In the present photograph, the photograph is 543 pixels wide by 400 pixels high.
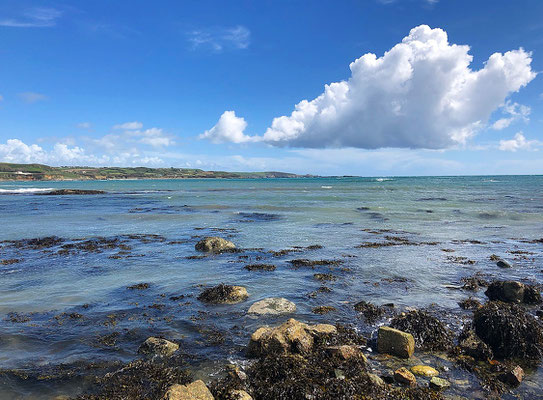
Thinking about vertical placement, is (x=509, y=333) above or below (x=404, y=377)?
above

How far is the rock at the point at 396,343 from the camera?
7.86 metres

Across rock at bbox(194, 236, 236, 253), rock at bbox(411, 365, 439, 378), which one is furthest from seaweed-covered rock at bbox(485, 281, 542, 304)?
rock at bbox(194, 236, 236, 253)

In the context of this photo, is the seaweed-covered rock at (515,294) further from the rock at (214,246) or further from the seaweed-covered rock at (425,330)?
the rock at (214,246)

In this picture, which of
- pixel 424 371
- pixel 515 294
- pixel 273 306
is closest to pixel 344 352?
pixel 424 371

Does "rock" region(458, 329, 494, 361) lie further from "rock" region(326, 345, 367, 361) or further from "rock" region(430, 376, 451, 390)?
"rock" region(326, 345, 367, 361)

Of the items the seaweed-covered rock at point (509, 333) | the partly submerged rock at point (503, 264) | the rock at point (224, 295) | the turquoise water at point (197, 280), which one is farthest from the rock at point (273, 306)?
the partly submerged rock at point (503, 264)

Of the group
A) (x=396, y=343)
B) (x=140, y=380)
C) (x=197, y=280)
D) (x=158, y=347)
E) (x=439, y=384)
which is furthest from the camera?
(x=197, y=280)

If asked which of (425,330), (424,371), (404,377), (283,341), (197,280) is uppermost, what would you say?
(283,341)

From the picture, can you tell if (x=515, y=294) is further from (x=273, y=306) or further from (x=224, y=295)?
(x=224, y=295)

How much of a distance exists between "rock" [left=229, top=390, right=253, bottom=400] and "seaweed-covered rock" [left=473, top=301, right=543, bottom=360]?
613 cm

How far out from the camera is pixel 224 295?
38.1 ft

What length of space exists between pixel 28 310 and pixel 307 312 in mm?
8941

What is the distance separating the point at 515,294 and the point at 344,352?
761cm

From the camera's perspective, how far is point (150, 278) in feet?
47.4
